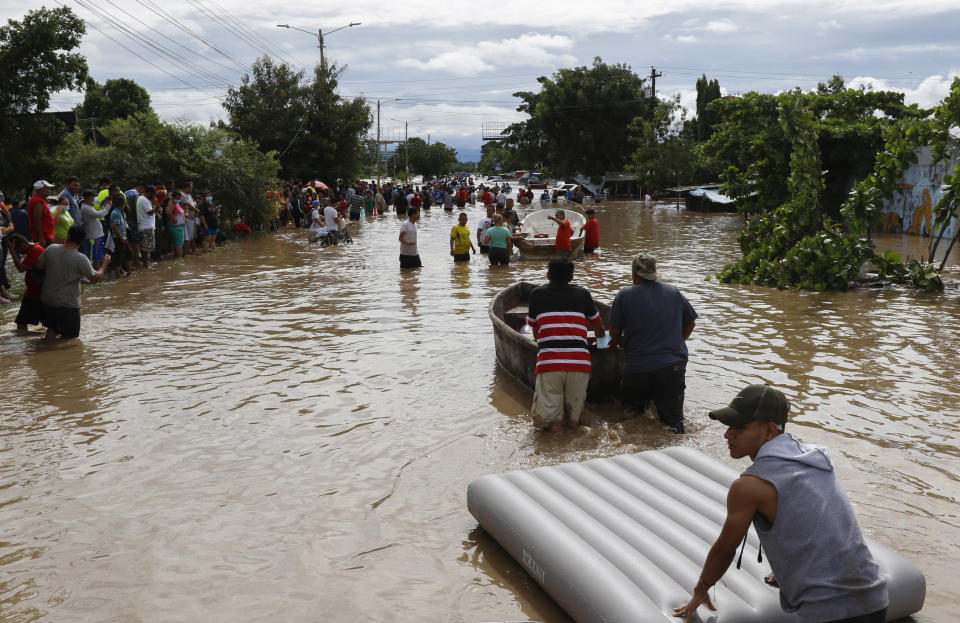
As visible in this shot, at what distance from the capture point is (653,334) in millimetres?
7172

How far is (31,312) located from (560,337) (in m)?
8.70

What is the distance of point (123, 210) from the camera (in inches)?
687

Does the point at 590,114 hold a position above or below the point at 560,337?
above

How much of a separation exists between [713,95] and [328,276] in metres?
53.1

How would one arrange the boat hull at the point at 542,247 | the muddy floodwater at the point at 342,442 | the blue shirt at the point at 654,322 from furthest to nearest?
the boat hull at the point at 542,247 < the blue shirt at the point at 654,322 < the muddy floodwater at the point at 342,442

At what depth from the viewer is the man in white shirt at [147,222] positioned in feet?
58.4

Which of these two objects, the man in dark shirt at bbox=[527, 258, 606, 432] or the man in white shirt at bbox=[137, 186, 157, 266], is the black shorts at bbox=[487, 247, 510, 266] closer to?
the man in white shirt at bbox=[137, 186, 157, 266]

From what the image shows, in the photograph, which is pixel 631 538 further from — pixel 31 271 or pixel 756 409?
pixel 31 271

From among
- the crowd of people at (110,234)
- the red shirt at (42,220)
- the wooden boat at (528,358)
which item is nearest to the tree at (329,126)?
the crowd of people at (110,234)

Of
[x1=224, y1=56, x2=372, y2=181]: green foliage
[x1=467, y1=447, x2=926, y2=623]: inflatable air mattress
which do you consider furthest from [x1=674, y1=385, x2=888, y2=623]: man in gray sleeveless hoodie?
[x1=224, y1=56, x2=372, y2=181]: green foliage

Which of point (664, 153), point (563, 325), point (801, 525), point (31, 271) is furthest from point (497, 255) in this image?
point (664, 153)

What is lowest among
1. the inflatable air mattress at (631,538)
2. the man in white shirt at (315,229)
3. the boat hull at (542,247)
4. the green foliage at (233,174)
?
the inflatable air mattress at (631,538)

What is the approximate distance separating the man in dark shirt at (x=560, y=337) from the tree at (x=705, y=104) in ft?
191

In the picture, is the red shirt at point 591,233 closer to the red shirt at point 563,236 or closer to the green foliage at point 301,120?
the red shirt at point 563,236
